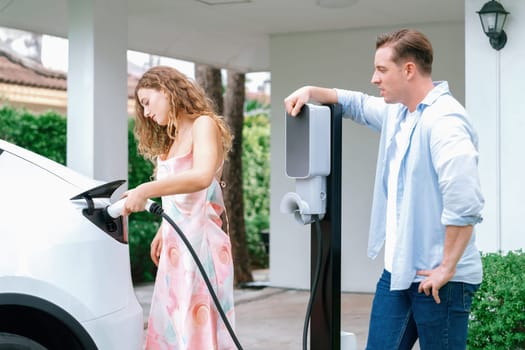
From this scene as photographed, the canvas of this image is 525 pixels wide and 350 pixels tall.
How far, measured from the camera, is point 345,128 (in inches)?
356

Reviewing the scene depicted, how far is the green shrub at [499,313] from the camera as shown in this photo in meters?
4.79

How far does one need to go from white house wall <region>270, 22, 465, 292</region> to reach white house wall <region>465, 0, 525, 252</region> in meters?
2.65

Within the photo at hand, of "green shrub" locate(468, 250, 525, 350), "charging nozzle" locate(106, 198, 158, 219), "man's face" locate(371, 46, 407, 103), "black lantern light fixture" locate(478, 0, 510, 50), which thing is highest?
"black lantern light fixture" locate(478, 0, 510, 50)

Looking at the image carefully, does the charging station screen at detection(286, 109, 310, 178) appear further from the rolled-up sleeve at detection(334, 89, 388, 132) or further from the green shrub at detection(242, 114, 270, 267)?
the green shrub at detection(242, 114, 270, 267)

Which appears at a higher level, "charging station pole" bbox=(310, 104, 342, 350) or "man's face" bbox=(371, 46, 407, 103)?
"man's face" bbox=(371, 46, 407, 103)

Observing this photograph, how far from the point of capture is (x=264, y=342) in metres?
6.54

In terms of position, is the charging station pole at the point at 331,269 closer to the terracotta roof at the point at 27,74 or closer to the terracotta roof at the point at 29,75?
the terracotta roof at the point at 29,75

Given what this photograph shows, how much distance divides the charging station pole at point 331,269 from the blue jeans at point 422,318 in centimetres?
16

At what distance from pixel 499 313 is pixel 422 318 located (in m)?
2.06

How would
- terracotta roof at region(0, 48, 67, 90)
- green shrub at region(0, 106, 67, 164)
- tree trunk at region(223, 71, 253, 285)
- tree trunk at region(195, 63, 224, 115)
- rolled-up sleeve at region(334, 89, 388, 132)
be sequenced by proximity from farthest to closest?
terracotta roof at region(0, 48, 67, 90), tree trunk at region(223, 71, 253, 285), tree trunk at region(195, 63, 224, 115), green shrub at region(0, 106, 67, 164), rolled-up sleeve at region(334, 89, 388, 132)

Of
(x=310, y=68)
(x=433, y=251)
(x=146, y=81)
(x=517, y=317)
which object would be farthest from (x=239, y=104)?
(x=433, y=251)

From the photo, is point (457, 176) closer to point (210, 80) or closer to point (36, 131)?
point (36, 131)

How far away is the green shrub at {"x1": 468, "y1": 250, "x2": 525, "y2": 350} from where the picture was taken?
4793 mm

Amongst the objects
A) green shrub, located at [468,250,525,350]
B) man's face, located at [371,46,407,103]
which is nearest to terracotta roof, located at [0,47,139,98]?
green shrub, located at [468,250,525,350]
